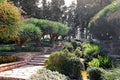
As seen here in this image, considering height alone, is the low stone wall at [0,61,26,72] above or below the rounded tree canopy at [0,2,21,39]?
below

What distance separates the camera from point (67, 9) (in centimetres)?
5319

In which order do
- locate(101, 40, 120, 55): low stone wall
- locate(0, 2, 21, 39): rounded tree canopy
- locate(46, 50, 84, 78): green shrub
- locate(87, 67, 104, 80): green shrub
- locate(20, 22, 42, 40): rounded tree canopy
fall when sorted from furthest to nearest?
locate(101, 40, 120, 55): low stone wall, locate(20, 22, 42, 40): rounded tree canopy, locate(46, 50, 84, 78): green shrub, locate(87, 67, 104, 80): green shrub, locate(0, 2, 21, 39): rounded tree canopy

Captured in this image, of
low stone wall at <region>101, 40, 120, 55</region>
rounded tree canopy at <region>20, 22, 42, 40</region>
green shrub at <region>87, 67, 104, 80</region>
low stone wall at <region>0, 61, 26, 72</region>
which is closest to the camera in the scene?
green shrub at <region>87, 67, 104, 80</region>

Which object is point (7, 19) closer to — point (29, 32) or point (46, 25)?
point (29, 32)

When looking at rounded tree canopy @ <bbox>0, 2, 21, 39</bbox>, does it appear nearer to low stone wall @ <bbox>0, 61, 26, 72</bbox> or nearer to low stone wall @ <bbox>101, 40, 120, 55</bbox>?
low stone wall @ <bbox>0, 61, 26, 72</bbox>

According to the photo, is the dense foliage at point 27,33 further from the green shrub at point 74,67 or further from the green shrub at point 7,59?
the green shrub at point 74,67

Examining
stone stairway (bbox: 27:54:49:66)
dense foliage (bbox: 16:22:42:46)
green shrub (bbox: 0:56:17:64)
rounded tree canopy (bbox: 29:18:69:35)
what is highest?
rounded tree canopy (bbox: 29:18:69:35)

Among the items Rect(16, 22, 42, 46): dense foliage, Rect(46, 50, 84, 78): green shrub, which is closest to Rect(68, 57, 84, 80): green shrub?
Rect(46, 50, 84, 78): green shrub

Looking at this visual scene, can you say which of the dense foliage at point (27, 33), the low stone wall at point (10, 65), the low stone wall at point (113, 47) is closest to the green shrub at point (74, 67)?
the low stone wall at point (10, 65)

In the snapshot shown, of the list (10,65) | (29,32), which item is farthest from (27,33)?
(10,65)

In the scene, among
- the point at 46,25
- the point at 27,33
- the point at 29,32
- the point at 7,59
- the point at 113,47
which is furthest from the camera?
the point at 113,47

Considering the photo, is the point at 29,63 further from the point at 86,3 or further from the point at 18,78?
the point at 86,3

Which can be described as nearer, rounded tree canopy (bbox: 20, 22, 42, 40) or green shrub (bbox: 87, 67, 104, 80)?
green shrub (bbox: 87, 67, 104, 80)

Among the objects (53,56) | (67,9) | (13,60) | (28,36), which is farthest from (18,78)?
(67,9)
